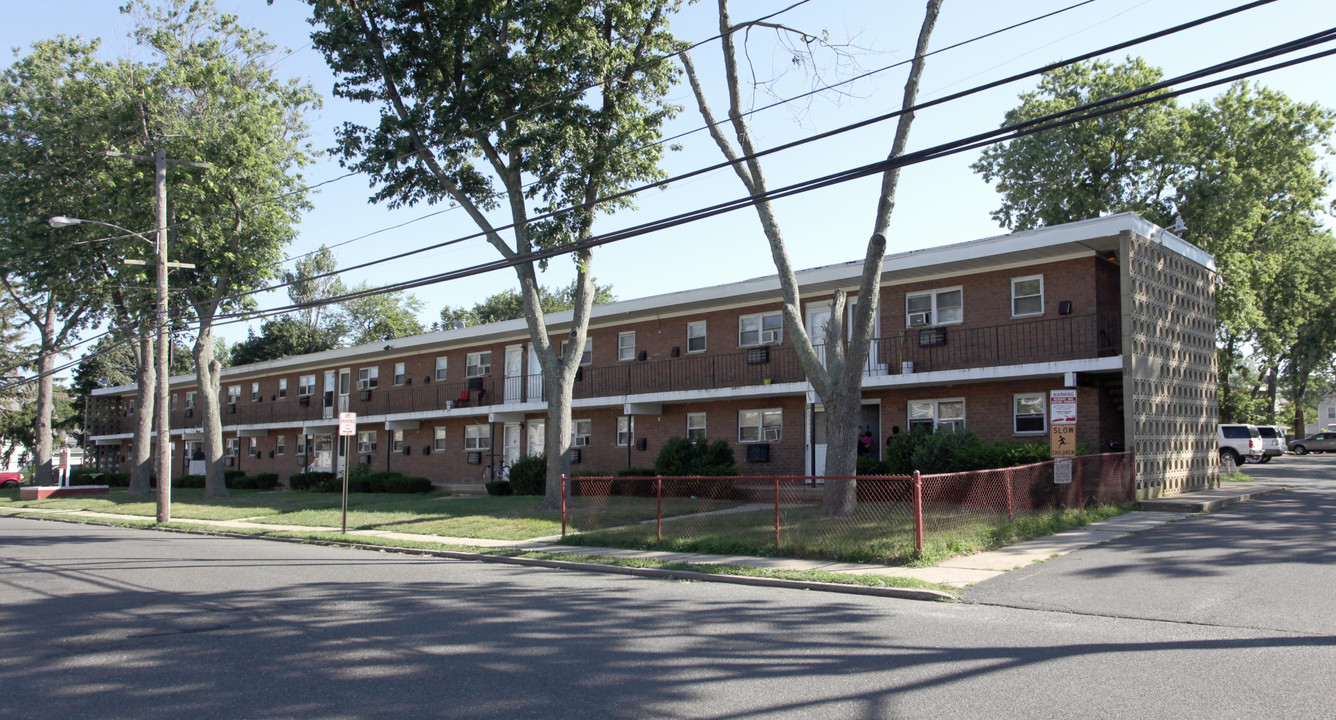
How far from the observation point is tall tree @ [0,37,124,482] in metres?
30.0

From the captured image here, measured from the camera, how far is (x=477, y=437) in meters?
32.9

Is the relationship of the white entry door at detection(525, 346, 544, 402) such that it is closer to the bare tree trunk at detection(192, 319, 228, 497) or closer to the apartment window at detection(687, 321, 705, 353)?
the apartment window at detection(687, 321, 705, 353)

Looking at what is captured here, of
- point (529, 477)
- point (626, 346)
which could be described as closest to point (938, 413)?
point (626, 346)

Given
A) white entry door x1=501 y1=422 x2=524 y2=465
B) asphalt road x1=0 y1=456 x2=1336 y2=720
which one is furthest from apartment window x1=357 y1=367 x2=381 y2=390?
asphalt road x1=0 y1=456 x2=1336 y2=720

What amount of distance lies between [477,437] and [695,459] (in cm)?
1148

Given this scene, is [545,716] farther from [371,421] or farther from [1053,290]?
[371,421]

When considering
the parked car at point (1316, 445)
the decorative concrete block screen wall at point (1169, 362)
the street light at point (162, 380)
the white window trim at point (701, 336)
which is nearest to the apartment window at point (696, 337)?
the white window trim at point (701, 336)

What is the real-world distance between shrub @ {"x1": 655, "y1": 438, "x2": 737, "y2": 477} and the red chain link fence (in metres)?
3.26

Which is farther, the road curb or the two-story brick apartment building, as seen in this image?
the two-story brick apartment building

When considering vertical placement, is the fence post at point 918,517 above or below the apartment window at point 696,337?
below

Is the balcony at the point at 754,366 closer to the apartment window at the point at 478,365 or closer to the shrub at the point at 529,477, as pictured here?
the apartment window at the point at 478,365

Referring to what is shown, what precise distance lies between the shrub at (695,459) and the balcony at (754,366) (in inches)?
70.3

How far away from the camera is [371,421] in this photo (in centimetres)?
3603

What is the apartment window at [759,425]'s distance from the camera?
2470 centimetres
